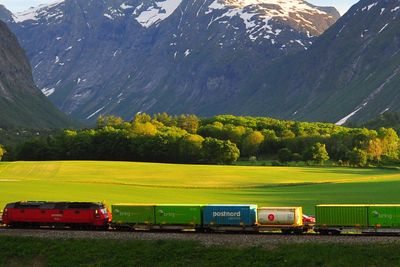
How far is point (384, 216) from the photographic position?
62406 millimetres

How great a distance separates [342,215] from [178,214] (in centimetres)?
1543

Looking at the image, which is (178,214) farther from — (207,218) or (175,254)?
(175,254)

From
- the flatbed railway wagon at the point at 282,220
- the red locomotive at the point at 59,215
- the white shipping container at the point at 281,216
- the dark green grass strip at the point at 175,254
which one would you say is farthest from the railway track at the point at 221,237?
the red locomotive at the point at 59,215

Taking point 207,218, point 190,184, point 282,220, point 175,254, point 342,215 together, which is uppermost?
point 342,215

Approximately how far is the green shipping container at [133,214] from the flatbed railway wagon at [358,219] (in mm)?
16079

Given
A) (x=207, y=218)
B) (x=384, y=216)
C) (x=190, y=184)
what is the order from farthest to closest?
(x=190, y=184) < (x=207, y=218) < (x=384, y=216)

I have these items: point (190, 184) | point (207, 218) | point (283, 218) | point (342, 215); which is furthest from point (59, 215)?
point (190, 184)

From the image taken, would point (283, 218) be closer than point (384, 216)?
No

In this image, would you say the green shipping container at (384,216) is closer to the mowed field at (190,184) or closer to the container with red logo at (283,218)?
the container with red logo at (283,218)

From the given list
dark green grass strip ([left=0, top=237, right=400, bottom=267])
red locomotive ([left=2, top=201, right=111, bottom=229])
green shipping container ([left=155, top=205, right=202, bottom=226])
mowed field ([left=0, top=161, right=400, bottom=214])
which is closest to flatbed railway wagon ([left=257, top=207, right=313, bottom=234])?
green shipping container ([left=155, top=205, right=202, bottom=226])

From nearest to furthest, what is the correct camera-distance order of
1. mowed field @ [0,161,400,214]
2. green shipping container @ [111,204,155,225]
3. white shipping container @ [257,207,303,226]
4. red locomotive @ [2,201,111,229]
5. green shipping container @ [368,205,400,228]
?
1. green shipping container @ [368,205,400,228]
2. white shipping container @ [257,207,303,226]
3. green shipping container @ [111,204,155,225]
4. red locomotive @ [2,201,111,229]
5. mowed field @ [0,161,400,214]

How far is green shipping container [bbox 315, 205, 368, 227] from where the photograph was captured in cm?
6294

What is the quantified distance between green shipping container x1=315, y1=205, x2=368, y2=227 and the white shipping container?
191cm

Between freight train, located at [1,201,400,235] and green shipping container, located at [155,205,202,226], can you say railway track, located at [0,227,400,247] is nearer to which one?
freight train, located at [1,201,400,235]
